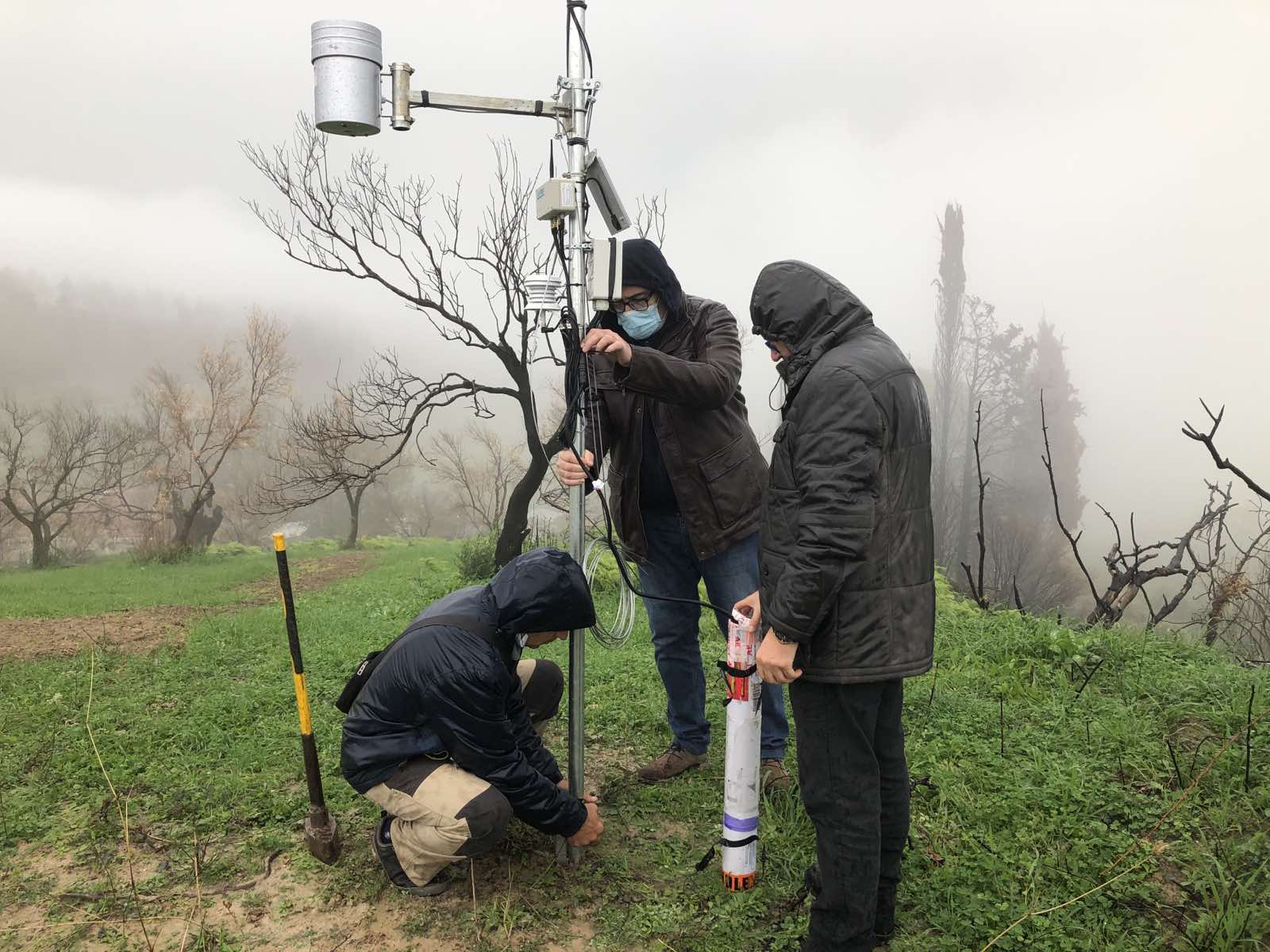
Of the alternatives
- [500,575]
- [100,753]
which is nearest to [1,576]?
[100,753]

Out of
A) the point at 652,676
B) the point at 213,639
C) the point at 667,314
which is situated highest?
the point at 667,314

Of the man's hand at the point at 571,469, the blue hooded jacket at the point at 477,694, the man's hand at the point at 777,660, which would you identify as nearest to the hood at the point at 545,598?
the blue hooded jacket at the point at 477,694

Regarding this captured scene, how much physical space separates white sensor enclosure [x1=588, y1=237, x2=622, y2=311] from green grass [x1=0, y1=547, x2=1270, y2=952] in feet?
6.71

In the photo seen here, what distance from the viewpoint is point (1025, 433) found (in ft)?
115

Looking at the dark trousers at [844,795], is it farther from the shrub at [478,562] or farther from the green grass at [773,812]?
the shrub at [478,562]

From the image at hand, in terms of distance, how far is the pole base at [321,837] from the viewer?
2.98 metres

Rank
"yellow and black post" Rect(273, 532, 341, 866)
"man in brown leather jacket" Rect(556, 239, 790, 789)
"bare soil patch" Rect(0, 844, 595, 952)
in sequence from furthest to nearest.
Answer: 1. "man in brown leather jacket" Rect(556, 239, 790, 789)
2. "yellow and black post" Rect(273, 532, 341, 866)
3. "bare soil patch" Rect(0, 844, 595, 952)

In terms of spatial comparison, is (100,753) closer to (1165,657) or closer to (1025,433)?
(1165,657)

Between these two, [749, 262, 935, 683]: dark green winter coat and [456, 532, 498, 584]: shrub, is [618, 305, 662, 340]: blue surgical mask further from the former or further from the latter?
[456, 532, 498, 584]: shrub

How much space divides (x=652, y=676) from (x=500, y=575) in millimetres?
2430

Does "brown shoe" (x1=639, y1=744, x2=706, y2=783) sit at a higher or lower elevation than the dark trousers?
lower

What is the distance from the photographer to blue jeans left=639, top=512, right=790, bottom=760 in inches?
126

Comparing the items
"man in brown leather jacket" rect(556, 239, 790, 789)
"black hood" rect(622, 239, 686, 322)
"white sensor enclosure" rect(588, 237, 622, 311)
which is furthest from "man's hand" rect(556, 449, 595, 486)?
"black hood" rect(622, 239, 686, 322)

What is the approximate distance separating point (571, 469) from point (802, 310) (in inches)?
41.1
